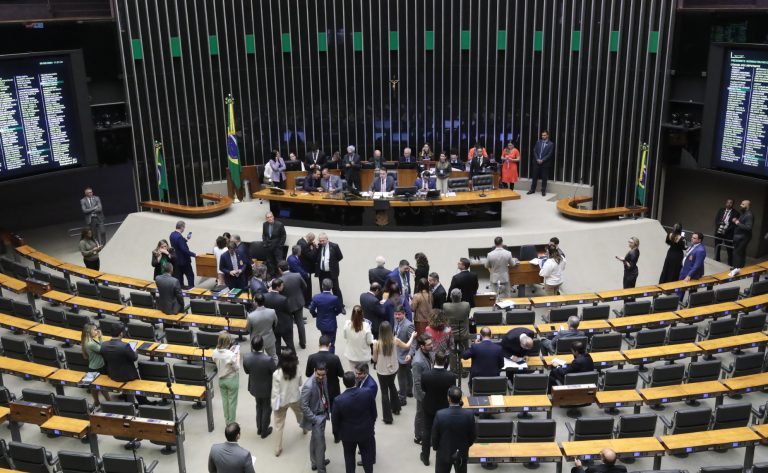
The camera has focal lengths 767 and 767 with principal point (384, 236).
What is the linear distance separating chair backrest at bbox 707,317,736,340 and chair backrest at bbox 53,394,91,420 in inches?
322

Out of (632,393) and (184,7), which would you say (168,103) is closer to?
(184,7)

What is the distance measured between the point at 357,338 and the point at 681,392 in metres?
3.83

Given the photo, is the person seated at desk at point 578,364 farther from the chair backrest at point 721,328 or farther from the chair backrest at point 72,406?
the chair backrest at point 72,406

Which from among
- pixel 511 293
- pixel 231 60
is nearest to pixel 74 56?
pixel 231 60

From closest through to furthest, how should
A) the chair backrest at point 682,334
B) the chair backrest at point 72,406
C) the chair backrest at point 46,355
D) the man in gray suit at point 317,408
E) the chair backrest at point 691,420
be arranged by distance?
the man in gray suit at point 317,408 → the chair backrest at point 691,420 → the chair backrest at point 72,406 → the chair backrest at point 46,355 → the chair backrest at point 682,334

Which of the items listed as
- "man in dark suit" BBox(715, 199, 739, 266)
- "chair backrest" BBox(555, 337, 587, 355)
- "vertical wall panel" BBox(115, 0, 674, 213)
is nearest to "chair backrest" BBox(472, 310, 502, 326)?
"chair backrest" BBox(555, 337, 587, 355)

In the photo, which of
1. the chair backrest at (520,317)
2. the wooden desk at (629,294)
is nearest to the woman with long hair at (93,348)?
the chair backrest at (520,317)

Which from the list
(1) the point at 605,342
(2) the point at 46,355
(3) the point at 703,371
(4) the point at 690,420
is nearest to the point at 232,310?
(2) the point at 46,355

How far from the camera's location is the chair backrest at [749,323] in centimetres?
1075

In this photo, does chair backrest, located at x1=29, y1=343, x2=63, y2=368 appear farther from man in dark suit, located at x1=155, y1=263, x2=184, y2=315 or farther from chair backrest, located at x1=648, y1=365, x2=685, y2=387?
chair backrest, located at x1=648, y1=365, x2=685, y2=387

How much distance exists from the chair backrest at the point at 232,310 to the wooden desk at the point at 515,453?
4.55 m

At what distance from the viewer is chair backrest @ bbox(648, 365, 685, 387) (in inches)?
367

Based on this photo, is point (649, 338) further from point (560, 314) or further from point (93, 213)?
point (93, 213)

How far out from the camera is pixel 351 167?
54.2 feet
